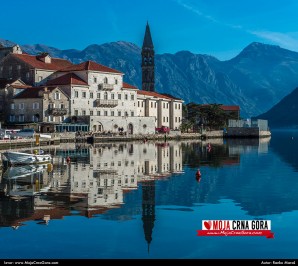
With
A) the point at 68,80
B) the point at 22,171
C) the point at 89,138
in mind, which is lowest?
the point at 22,171

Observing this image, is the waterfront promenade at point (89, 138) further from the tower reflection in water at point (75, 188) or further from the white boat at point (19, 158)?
the tower reflection in water at point (75, 188)

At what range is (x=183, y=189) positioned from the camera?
3588 centimetres

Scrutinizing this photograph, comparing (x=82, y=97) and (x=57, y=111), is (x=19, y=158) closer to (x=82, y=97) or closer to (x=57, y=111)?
(x=57, y=111)

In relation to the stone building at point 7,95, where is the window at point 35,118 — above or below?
below

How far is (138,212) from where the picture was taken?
87.8 ft

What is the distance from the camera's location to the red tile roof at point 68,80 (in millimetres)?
109969

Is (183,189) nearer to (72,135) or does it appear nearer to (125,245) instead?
(125,245)

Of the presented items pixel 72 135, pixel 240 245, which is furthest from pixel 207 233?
pixel 72 135

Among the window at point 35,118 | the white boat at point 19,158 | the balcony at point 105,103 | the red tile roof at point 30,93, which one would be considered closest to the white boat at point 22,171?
the white boat at point 19,158

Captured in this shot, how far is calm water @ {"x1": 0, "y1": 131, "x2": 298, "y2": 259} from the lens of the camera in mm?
19719

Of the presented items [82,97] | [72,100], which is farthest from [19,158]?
[82,97]

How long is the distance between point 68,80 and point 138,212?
86.3m

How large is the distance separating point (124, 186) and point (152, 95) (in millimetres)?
100184

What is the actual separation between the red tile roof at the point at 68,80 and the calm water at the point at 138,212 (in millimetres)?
63281
